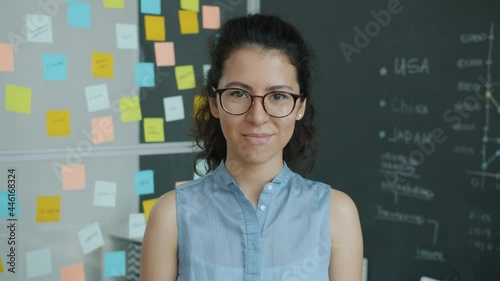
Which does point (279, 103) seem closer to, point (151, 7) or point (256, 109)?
point (256, 109)

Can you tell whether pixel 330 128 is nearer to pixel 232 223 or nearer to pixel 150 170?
pixel 150 170

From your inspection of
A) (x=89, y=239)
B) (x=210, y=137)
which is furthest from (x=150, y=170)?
(x=210, y=137)

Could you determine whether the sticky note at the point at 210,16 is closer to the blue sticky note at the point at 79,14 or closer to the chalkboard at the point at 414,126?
the chalkboard at the point at 414,126

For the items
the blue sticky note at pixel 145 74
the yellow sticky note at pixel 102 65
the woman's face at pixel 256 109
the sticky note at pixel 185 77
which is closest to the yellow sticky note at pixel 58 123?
the yellow sticky note at pixel 102 65

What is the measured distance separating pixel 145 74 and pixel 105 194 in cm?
58

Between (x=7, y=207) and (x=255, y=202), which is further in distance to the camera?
(x=7, y=207)

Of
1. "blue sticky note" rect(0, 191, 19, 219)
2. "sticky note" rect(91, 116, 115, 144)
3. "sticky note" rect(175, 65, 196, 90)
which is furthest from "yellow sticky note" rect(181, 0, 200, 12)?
"blue sticky note" rect(0, 191, 19, 219)

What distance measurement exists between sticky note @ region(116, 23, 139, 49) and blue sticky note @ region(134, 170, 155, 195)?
0.58 meters

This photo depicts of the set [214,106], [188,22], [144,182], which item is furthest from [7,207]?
[214,106]

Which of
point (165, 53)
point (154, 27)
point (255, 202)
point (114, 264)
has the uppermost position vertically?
point (154, 27)

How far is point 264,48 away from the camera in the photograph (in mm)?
1235

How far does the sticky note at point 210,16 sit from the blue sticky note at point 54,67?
2.56 feet

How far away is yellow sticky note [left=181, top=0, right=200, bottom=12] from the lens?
3057 mm

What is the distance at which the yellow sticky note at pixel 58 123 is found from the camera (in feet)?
8.63
